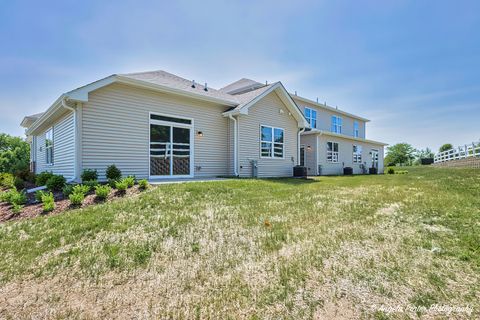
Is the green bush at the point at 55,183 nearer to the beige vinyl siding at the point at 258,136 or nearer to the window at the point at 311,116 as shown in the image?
the beige vinyl siding at the point at 258,136

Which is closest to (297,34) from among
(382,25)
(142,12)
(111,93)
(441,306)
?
(382,25)

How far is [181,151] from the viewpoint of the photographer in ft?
34.2

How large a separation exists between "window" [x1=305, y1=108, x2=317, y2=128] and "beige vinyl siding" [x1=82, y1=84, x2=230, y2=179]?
40.3 ft

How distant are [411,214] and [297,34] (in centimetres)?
917

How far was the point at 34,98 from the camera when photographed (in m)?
16.2

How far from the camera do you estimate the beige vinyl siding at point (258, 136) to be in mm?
11898

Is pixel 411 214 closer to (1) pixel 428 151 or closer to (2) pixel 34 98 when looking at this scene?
(2) pixel 34 98

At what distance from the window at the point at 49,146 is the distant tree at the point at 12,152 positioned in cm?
1281

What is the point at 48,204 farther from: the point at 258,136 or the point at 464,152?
the point at 464,152

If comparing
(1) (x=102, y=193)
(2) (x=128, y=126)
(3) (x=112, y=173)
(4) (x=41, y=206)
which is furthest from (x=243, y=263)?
(2) (x=128, y=126)

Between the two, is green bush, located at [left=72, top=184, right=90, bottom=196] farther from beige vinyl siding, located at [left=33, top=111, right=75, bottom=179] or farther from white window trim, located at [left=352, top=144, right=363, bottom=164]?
white window trim, located at [left=352, top=144, right=363, bottom=164]

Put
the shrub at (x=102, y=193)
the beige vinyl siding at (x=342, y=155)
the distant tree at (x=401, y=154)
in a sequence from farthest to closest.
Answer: the distant tree at (x=401, y=154), the beige vinyl siding at (x=342, y=155), the shrub at (x=102, y=193)

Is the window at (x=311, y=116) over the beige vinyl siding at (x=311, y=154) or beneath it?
over

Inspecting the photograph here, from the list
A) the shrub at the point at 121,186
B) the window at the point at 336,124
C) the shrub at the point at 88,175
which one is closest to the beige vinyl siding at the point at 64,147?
the shrub at the point at 88,175
